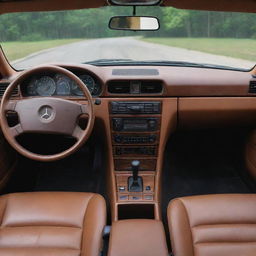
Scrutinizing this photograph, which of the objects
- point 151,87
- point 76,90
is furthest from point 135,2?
point 76,90

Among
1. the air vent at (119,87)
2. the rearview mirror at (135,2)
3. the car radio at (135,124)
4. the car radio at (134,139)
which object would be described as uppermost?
the rearview mirror at (135,2)

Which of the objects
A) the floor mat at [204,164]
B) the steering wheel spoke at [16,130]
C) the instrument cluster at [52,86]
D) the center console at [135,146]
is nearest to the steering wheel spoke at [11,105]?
the steering wheel spoke at [16,130]

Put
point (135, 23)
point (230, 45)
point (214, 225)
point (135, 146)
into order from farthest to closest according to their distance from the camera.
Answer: point (230, 45) → point (135, 146) → point (135, 23) → point (214, 225)

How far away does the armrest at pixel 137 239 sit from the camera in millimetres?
1506

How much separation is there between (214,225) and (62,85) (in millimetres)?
1441

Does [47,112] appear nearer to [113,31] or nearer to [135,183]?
[135,183]

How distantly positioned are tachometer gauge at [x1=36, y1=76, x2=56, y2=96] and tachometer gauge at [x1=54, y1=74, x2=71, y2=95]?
30 millimetres

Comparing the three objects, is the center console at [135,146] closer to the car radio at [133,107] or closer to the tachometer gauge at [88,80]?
the car radio at [133,107]

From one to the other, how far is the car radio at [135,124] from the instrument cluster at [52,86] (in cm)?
32

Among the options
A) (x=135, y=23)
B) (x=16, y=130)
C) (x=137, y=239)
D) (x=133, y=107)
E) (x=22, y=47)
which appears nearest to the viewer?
(x=137, y=239)

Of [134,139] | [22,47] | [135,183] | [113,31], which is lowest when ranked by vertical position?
[135,183]

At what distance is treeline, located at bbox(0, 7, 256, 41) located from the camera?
2520 millimetres

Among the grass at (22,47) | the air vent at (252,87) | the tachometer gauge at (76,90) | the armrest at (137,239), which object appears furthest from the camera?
the grass at (22,47)

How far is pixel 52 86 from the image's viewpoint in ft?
8.23
